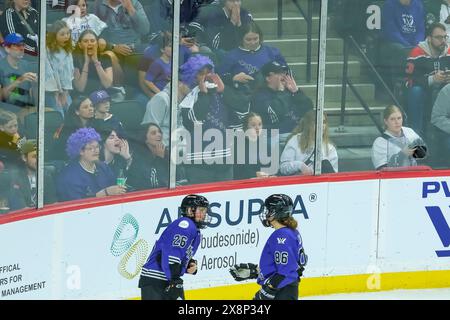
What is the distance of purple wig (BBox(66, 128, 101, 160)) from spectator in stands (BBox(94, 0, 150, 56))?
0.64m

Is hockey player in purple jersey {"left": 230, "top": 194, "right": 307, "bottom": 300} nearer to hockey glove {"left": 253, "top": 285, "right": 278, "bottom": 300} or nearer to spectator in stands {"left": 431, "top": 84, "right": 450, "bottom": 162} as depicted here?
hockey glove {"left": 253, "top": 285, "right": 278, "bottom": 300}

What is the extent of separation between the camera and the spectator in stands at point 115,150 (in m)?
10.5

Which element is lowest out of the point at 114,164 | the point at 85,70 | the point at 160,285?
the point at 160,285

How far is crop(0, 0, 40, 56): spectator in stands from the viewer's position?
32.7ft

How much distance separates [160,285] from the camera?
405 inches

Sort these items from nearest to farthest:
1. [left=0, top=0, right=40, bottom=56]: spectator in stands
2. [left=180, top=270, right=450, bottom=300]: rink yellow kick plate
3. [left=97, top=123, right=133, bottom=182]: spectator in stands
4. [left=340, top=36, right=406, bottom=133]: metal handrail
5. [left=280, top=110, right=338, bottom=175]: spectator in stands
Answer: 1. [left=0, top=0, right=40, bottom=56]: spectator in stands
2. [left=97, top=123, right=133, bottom=182]: spectator in stands
3. [left=180, top=270, right=450, bottom=300]: rink yellow kick plate
4. [left=280, top=110, right=338, bottom=175]: spectator in stands
5. [left=340, top=36, right=406, bottom=133]: metal handrail

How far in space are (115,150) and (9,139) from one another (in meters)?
0.93

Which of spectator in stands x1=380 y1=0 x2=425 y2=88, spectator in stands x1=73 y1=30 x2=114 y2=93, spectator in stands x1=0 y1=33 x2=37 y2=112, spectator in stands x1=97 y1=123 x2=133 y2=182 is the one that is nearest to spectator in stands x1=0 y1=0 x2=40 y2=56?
spectator in stands x1=0 y1=33 x2=37 y2=112

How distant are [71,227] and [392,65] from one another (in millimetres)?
3129

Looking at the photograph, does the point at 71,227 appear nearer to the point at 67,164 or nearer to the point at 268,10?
the point at 67,164

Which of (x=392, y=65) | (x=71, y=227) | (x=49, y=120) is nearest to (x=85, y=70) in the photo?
(x=49, y=120)

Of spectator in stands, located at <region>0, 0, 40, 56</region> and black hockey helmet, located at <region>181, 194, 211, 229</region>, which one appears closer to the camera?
spectator in stands, located at <region>0, 0, 40, 56</region>

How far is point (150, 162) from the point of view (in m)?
10.8

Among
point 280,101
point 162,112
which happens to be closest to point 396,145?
point 280,101
